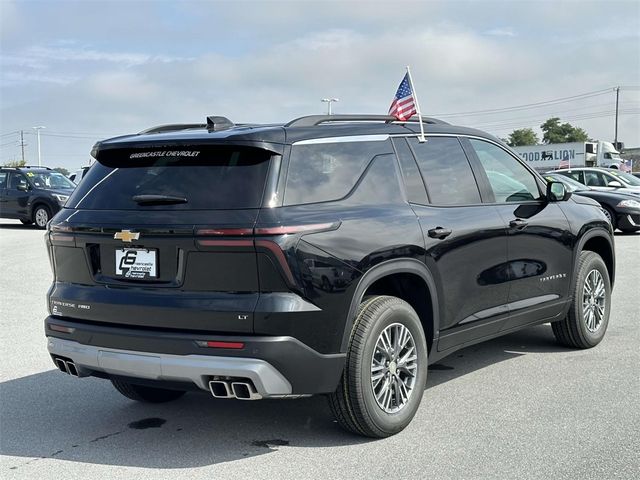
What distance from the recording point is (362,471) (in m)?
4.11

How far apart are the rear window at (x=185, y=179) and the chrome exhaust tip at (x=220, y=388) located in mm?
920

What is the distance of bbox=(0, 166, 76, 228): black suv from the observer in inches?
881

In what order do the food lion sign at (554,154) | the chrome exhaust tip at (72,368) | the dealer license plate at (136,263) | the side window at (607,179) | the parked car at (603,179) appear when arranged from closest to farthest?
the dealer license plate at (136,263), the chrome exhaust tip at (72,368), the parked car at (603,179), the side window at (607,179), the food lion sign at (554,154)

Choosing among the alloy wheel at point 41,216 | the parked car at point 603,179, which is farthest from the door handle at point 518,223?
the alloy wheel at point 41,216

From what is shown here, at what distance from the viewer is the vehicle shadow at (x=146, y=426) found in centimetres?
448

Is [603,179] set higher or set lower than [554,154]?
lower

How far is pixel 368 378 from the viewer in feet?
14.5

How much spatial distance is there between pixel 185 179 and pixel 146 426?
1.70 meters

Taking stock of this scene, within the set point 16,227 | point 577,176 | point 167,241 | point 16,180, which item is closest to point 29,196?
point 16,180

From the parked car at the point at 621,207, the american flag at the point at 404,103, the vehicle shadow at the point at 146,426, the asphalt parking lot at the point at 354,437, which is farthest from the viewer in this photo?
the parked car at the point at 621,207

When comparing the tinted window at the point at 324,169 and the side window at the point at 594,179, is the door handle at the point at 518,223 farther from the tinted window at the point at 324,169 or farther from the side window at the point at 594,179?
the side window at the point at 594,179

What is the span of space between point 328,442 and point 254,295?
1.11m

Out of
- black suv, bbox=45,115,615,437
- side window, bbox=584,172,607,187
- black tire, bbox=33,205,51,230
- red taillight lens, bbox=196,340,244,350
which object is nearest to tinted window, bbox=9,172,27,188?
black tire, bbox=33,205,51,230

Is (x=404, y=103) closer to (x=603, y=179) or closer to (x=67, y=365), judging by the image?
(x=67, y=365)
